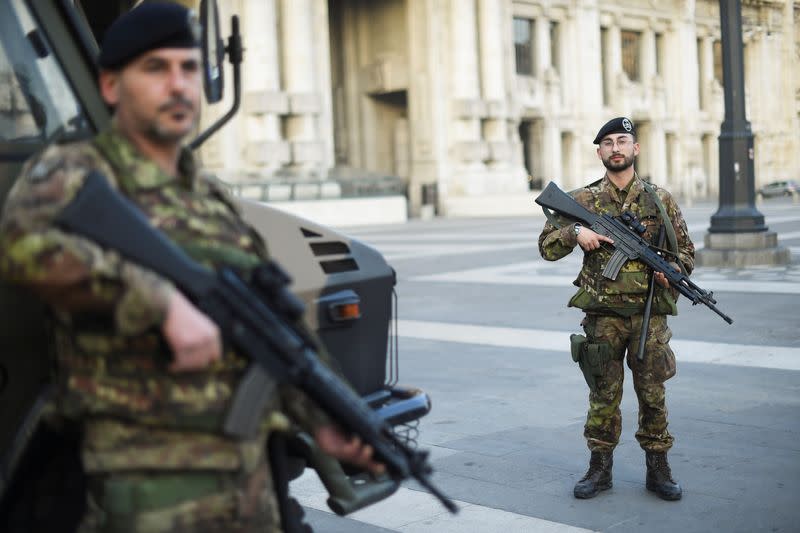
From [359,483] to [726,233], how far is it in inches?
567

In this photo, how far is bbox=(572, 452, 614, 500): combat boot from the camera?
5.44 metres

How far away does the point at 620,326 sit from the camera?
5.61 metres

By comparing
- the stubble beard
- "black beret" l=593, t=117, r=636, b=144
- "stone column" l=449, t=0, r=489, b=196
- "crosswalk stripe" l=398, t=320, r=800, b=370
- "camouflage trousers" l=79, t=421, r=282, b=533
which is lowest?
"crosswalk stripe" l=398, t=320, r=800, b=370

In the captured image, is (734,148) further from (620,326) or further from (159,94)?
(159,94)

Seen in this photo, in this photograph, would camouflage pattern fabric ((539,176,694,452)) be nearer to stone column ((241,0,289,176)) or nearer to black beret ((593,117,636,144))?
black beret ((593,117,636,144))

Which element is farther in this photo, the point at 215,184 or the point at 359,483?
the point at 359,483

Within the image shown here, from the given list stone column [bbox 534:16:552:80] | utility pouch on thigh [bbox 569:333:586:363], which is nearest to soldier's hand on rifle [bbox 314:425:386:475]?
utility pouch on thigh [bbox 569:333:586:363]

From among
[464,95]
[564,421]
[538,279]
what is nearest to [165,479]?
[564,421]

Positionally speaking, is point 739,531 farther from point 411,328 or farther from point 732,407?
point 411,328

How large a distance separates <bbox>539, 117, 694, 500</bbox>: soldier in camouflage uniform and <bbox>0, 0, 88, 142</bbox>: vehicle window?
115 inches

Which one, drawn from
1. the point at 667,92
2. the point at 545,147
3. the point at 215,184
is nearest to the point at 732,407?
the point at 215,184

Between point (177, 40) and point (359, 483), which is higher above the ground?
point (177, 40)

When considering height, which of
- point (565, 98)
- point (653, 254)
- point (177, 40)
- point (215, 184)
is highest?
point (565, 98)

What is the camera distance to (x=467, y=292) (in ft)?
47.9
